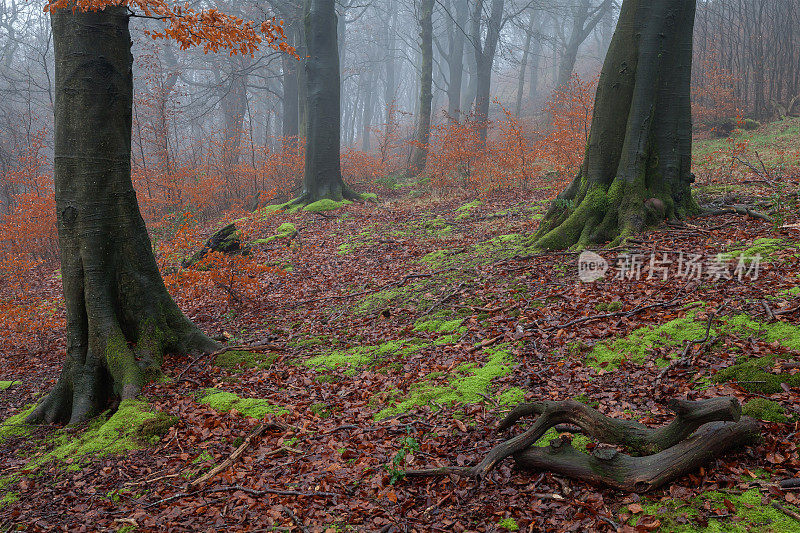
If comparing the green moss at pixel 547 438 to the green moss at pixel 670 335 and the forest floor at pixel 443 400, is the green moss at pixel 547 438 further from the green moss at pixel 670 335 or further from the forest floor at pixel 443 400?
the green moss at pixel 670 335

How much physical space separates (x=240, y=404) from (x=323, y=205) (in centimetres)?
1022

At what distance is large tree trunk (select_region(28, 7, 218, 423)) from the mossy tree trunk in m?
6.09

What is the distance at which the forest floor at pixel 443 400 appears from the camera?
2852 millimetres

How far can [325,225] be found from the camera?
514 inches

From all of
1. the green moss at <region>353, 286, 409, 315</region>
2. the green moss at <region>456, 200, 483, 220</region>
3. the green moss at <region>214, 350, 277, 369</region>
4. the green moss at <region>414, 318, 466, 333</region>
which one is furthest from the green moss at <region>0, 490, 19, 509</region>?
the green moss at <region>456, 200, 483, 220</region>

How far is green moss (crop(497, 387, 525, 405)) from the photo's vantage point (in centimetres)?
411

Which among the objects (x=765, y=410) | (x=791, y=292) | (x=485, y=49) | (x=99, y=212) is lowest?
(x=765, y=410)

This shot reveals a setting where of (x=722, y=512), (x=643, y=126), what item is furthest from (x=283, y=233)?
(x=722, y=512)

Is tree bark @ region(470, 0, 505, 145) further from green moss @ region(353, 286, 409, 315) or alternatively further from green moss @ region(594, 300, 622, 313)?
green moss @ region(594, 300, 622, 313)

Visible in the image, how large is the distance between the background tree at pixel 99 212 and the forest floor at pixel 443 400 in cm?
44

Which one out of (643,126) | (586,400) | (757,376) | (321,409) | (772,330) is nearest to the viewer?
(757,376)

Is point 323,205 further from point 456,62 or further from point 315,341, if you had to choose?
point 456,62

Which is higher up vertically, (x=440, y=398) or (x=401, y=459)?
(x=440, y=398)

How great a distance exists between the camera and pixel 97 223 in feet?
17.2
